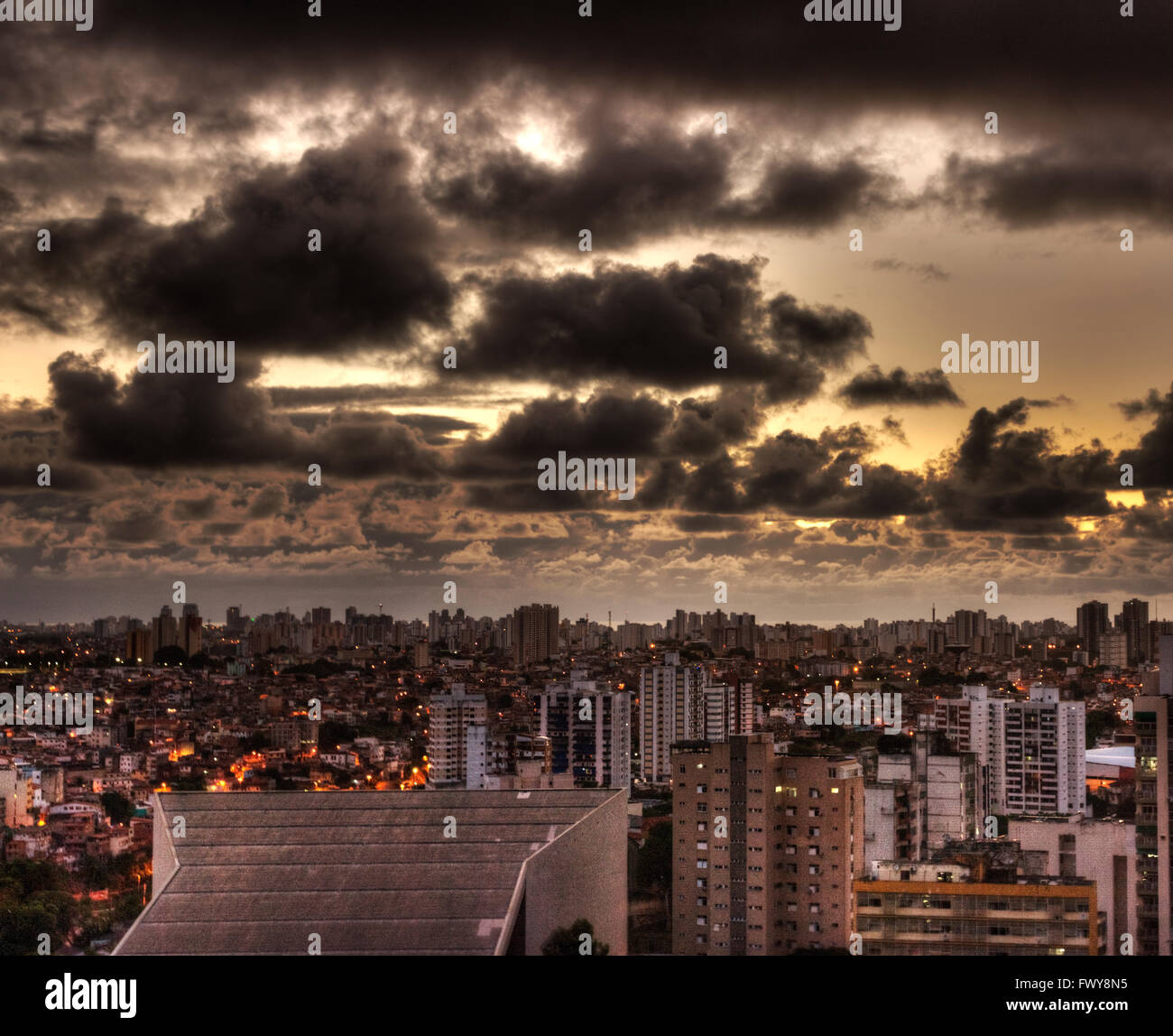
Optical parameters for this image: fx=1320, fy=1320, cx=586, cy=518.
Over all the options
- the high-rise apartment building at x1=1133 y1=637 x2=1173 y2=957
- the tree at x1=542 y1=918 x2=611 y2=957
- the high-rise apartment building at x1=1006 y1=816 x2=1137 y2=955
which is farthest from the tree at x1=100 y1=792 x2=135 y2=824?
the high-rise apartment building at x1=1133 y1=637 x2=1173 y2=957

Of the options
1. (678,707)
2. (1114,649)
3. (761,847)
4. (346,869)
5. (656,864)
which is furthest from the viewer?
(678,707)

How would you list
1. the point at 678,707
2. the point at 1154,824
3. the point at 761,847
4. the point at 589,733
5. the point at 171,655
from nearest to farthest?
the point at 1154,824 → the point at 761,847 → the point at 678,707 → the point at 589,733 → the point at 171,655

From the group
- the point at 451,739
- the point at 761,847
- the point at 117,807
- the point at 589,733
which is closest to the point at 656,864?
the point at 761,847

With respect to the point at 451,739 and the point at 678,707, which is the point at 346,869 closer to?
the point at 451,739

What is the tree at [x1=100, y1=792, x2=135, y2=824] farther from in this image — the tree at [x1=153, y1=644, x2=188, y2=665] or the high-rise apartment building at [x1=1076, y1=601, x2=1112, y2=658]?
the high-rise apartment building at [x1=1076, y1=601, x2=1112, y2=658]
